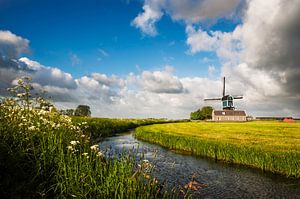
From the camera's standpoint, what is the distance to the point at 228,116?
366ft

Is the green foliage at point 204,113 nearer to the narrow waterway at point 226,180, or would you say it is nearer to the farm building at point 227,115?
the farm building at point 227,115

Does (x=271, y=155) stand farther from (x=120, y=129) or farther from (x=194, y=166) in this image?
(x=120, y=129)

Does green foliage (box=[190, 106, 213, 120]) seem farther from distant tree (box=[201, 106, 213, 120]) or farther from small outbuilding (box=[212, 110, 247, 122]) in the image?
small outbuilding (box=[212, 110, 247, 122])

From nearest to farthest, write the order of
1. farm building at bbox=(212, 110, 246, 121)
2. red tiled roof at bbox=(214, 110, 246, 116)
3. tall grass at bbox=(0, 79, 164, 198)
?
tall grass at bbox=(0, 79, 164, 198) → farm building at bbox=(212, 110, 246, 121) → red tiled roof at bbox=(214, 110, 246, 116)

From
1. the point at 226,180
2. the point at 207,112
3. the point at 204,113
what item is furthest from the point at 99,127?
the point at 204,113

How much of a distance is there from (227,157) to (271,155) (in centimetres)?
413

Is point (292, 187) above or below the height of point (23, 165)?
below

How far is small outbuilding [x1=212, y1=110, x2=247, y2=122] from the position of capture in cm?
11094

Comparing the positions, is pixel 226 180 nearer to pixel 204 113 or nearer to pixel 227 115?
pixel 227 115

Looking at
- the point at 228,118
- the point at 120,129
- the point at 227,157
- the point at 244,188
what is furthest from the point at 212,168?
the point at 228,118

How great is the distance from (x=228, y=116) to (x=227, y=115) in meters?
0.61

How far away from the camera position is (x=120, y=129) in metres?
60.4

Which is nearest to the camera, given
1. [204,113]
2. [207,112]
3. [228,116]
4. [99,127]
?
[99,127]

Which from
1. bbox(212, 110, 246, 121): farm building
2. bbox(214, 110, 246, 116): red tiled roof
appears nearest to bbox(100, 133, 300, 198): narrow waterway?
bbox(212, 110, 246, 121): farm building
